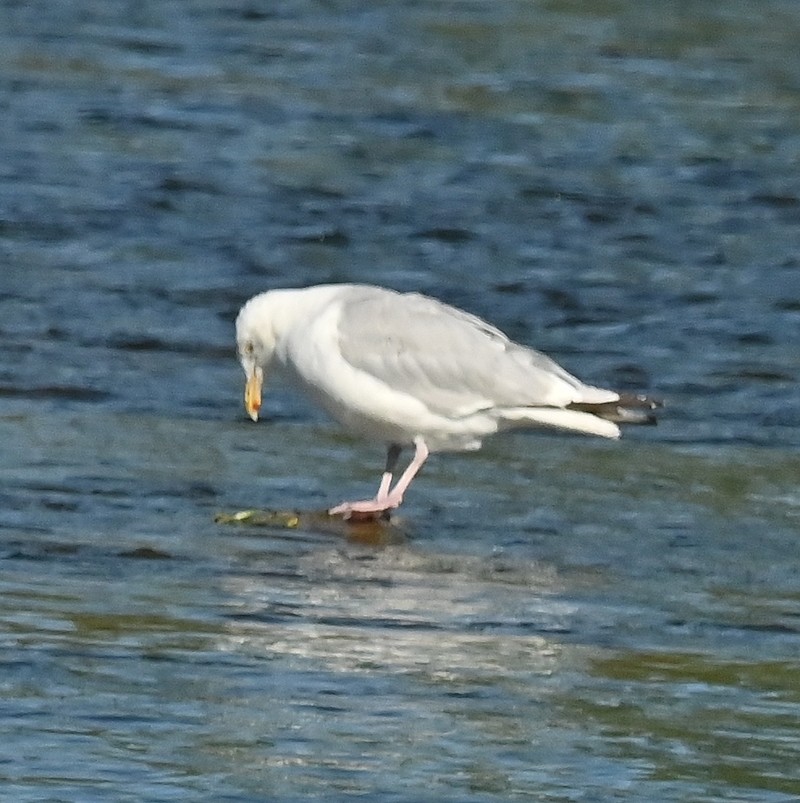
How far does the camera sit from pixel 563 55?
17375 mm

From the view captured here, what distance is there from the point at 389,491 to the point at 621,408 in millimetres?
774

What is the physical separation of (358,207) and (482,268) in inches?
58.5

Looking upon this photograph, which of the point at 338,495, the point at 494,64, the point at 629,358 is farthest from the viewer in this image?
the point at 494,64

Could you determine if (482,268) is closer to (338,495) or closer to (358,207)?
(358,207)

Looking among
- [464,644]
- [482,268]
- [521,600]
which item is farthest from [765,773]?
[482,268]

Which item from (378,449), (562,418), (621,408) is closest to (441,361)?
(562,418)

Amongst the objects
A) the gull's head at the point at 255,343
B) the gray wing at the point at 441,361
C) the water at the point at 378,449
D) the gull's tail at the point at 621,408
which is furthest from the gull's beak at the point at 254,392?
the gull's tail at the point at 621,408

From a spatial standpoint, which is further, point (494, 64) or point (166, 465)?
point (494, 64)

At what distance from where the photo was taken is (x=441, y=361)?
7746mm

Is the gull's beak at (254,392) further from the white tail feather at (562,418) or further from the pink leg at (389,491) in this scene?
the white tail feather at (562,418)

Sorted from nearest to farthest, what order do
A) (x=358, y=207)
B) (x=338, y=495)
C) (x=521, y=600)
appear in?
(x=521, y=600), (x=338, y=495), (x=358, y=207)

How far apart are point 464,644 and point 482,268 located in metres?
5.89

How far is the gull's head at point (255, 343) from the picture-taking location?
7.88 m

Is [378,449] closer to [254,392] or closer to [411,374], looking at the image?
[254,392]
